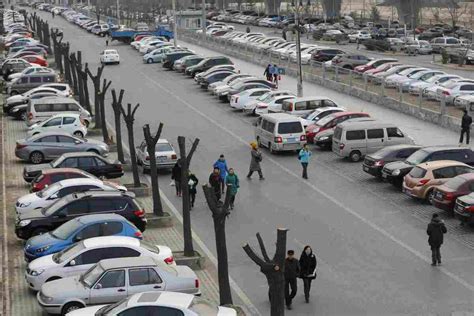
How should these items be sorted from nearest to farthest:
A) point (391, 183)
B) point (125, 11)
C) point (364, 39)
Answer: point (391, 183) < point (364, 39) < point (125, 11)

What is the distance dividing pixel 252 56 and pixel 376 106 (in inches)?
919

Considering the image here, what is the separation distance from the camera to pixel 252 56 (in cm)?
7056

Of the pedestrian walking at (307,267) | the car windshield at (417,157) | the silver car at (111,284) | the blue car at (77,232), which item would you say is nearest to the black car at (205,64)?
the car windshield at (417,157)

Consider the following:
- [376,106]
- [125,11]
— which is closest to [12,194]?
[376,106]

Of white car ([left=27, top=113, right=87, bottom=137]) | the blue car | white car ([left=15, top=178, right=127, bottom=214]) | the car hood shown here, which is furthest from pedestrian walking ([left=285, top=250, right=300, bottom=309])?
white car ([left=27, top=113, right=87, bottom=137])

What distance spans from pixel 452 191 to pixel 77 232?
10.9m

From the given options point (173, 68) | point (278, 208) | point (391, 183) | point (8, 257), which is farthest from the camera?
point (173, 68)

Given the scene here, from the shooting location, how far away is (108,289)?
1888cm

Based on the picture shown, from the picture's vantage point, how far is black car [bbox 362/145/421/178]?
3209 centimetres

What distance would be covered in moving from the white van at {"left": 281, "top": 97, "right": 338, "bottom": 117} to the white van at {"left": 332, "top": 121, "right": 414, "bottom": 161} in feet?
22.6

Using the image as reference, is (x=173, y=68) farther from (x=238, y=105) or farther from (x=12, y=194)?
(x=12, y=194)

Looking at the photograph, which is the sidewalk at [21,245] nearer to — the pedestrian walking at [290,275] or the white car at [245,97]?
the pedestrian walking at [290,275]

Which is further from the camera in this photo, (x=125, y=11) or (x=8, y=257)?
(x=125, y=11)

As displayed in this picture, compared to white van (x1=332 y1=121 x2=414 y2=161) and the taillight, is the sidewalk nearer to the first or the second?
the taillight
